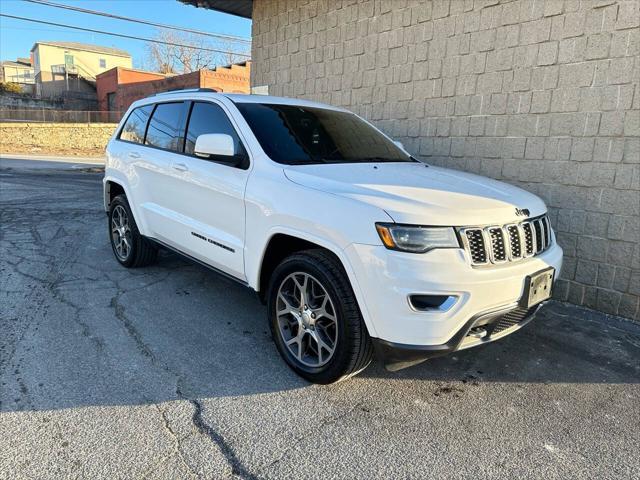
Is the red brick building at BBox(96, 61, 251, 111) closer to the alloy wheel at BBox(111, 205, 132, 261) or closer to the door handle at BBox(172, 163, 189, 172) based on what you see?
the alloy wheel at BBox(111, 205, 132, 261)

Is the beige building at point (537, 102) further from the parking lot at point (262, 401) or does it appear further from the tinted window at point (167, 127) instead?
the tinted window at point (167, 127)

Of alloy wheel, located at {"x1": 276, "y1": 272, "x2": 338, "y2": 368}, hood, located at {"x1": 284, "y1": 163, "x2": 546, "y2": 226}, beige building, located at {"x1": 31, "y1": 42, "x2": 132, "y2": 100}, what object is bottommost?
alloy wheel, located at {"x1": 276, "y1": 272, "x2": 338, "y2": 368}

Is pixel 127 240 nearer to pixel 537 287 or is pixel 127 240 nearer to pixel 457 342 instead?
pixel 457 342

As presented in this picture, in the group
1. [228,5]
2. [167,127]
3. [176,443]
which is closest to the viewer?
[176,443]

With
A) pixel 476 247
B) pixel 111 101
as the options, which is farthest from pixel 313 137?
pixel 111 101

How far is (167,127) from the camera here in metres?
4.67

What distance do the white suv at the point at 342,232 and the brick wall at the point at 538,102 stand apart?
1.47m

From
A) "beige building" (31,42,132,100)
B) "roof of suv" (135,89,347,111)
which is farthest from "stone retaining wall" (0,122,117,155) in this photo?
"roof of suv" (135,89,347,111)

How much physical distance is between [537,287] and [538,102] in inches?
106

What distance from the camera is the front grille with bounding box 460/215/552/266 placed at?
2750 mm

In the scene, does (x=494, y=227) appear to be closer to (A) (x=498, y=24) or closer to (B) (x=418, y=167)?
(B) (x=418, y=167)

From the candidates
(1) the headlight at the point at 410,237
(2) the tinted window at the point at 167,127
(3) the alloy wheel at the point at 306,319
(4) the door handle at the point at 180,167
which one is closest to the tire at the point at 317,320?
(3) the alloy wheel at the point at 306,319

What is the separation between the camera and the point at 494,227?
2865 mm

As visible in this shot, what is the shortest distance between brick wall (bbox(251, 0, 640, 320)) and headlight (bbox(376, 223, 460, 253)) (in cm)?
281
